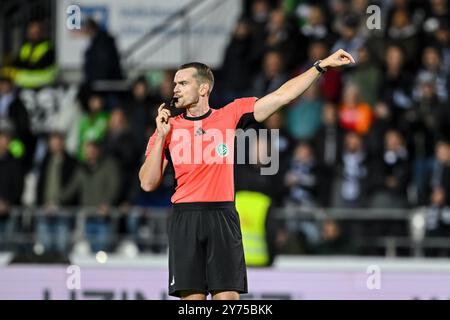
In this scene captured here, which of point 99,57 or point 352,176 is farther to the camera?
point 99,57

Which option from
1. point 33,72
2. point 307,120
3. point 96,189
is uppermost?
point 33,72

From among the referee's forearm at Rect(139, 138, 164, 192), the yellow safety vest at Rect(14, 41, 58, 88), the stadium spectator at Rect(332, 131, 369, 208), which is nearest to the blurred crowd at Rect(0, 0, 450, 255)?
the stadium spectator at Rect(332, 131, 369, 208)

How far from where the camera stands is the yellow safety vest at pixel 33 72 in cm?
1800

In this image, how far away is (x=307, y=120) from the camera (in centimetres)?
1591

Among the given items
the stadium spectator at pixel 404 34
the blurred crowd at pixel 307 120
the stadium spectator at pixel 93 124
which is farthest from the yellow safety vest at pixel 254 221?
the stadium spectator at pixel 93 124

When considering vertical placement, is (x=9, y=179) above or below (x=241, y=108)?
below

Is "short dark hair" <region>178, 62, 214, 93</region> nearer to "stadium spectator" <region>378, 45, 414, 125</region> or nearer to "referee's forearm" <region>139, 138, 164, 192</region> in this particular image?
Result: "referee's forearm" <region>139, 138, 164, 192</region>

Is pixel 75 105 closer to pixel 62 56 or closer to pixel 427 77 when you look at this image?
pixel 62 56

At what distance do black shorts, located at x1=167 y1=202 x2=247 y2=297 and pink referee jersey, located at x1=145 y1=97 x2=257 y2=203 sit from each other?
83 millimetres

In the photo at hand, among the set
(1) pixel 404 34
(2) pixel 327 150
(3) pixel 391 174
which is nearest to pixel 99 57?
(2) pixel 327 150

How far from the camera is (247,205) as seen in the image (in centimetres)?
1194

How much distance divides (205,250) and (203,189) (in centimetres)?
39

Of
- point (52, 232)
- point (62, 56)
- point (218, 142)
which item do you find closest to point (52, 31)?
point (62, 56)

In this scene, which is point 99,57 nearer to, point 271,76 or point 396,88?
point 271,76
